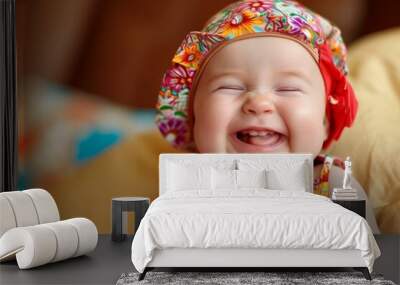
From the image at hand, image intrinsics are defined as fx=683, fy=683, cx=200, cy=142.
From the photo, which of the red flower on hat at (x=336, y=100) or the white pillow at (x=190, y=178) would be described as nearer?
the white pillow at (x=190, y=178)

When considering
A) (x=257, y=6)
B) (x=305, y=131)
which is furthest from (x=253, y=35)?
(x=305, y=131)

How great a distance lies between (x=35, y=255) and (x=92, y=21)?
232cm

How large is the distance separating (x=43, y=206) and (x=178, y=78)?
146 centimetres

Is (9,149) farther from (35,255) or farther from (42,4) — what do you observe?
(35,255)

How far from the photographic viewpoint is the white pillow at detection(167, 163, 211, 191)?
15.8ft

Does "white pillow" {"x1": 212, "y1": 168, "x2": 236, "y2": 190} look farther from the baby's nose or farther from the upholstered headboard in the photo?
the baby's nose

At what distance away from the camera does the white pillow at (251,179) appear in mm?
4729

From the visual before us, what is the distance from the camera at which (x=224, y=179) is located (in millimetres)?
4750

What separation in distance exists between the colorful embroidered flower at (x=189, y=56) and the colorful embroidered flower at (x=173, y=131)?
18.1 inches

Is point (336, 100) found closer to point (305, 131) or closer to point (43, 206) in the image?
point (305, 131)

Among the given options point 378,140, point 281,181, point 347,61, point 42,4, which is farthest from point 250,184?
point 42,4

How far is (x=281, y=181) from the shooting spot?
480cm

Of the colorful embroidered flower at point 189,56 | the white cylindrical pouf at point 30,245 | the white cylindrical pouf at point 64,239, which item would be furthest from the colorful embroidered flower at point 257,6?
the white cylindrical pouf at point 30,245

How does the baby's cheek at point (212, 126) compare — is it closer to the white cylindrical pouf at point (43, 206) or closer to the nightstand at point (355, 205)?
the nightstand at point (355, 205)
